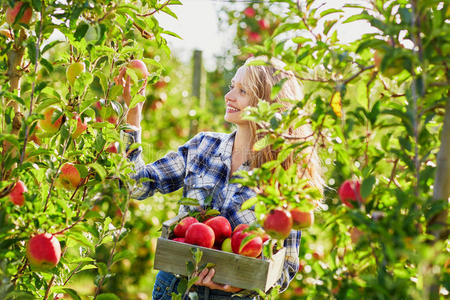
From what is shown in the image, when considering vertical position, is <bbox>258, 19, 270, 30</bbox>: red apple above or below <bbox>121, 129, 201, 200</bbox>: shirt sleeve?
above

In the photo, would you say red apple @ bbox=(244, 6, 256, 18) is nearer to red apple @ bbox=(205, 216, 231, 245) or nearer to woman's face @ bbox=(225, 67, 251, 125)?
woman's face @ bbox=(225, 67, 251, 125)

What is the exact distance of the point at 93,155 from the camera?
1.39m

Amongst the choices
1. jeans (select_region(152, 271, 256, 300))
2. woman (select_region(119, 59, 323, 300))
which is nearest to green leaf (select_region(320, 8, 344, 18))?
woman (select_region(119, 59, 323, 300))

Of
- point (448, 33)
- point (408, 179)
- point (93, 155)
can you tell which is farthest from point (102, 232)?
point (448, 33)

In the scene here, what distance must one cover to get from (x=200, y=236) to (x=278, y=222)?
0.42 m

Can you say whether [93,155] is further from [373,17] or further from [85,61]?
[373,17]

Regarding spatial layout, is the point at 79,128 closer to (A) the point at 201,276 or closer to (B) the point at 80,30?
(B) the point at 80,30

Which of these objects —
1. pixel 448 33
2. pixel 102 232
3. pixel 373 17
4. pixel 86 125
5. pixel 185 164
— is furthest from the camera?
pixel 185 164

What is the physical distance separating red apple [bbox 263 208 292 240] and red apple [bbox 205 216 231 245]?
49 cm

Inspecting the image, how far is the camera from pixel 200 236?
147cm

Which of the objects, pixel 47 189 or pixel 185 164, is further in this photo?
pixel 185 164

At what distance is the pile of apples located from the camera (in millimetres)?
1459

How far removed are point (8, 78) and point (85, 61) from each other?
8.0 inches

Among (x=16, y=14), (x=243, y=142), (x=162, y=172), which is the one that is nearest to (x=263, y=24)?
(x=243, y=142)
